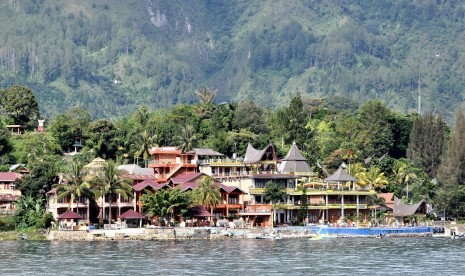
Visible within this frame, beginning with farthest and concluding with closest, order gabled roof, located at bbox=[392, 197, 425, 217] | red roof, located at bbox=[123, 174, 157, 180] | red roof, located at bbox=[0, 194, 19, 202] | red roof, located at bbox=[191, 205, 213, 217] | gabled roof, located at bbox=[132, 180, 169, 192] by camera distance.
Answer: red roof, located at bbox=[0, 194, 19, 202]
gabled roof, located at bbox=[392, 197, 425, 217]
red roof, located at bbox=[123, 174, 157, 180]
gabled roof, located at bbox=[132, 180, 169, 192]
red roof, located at bbox=[191, 205, 213, 217]

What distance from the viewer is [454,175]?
15512cm

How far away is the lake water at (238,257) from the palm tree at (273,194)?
11655 mm

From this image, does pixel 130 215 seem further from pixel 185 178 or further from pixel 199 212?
pixel 185 178

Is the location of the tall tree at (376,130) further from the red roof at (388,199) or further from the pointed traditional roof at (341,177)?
the pointed traditional roof at (341,177)

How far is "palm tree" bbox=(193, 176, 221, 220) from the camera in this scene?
13662 centimetres

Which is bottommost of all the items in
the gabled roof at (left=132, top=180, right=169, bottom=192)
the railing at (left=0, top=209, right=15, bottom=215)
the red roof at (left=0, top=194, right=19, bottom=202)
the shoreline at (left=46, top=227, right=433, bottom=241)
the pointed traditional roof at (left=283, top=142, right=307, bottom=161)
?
the shoreline at (left=46, top=227, right=433, bottom=241)

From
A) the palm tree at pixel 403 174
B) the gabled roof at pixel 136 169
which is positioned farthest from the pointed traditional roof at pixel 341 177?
the gabled roof at pixel 136 169

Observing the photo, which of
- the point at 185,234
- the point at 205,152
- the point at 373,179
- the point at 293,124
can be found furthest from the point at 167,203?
the point at 293,124

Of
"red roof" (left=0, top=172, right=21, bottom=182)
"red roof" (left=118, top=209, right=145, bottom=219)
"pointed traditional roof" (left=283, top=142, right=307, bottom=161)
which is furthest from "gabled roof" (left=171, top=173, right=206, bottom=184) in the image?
"red roof" (left=0, top=172, right=21, bottom=182)

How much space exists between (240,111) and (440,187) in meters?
43.5

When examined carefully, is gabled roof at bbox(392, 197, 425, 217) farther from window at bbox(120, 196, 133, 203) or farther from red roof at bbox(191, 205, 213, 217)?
window at bbox(120, 196, 133, 203)

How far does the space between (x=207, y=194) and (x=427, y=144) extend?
4624 cm

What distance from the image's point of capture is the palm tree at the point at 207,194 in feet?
448

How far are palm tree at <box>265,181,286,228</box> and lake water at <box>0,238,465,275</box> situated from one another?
1165 centimetres
